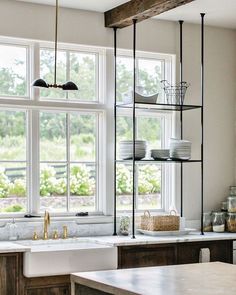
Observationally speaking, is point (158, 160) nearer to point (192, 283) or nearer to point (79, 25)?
point (79, 25)

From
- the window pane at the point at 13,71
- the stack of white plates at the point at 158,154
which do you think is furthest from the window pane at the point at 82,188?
the window pane at the point at 13,71

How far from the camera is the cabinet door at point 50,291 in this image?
5086 millimetres

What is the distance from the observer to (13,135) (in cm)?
587

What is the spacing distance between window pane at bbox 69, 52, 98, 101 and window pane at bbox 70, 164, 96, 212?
0.68 meters

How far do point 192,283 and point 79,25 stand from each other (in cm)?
335

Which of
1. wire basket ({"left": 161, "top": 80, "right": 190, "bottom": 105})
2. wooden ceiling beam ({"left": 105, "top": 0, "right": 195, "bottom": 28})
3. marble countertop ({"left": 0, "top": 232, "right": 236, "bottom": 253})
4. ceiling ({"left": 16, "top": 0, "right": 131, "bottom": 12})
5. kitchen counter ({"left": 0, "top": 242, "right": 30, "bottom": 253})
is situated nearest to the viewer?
kitchen counter ({"left": 0, "top": 242, "right": 30, "bottom": 253})

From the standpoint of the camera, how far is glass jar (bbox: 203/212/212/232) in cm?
650

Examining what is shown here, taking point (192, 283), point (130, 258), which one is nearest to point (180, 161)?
point (130, 258)

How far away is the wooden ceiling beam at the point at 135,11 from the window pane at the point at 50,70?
575 millimetres

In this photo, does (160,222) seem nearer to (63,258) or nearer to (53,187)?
(53,187)

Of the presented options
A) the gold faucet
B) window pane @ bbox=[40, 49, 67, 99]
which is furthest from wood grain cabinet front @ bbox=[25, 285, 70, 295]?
window pane @ bbox=[40, 49, 67, 99]

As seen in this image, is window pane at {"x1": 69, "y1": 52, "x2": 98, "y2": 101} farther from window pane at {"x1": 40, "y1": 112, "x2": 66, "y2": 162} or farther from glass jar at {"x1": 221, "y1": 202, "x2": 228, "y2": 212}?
glass jar at {"x1": 221, "y1": 202, "x2": 228, "y2": 212}

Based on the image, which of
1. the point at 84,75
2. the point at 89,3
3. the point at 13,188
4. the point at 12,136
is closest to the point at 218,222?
the point at 84,75

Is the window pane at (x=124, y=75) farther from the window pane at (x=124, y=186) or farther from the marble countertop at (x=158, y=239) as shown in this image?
the marble countertop at (x=158, y=239)
